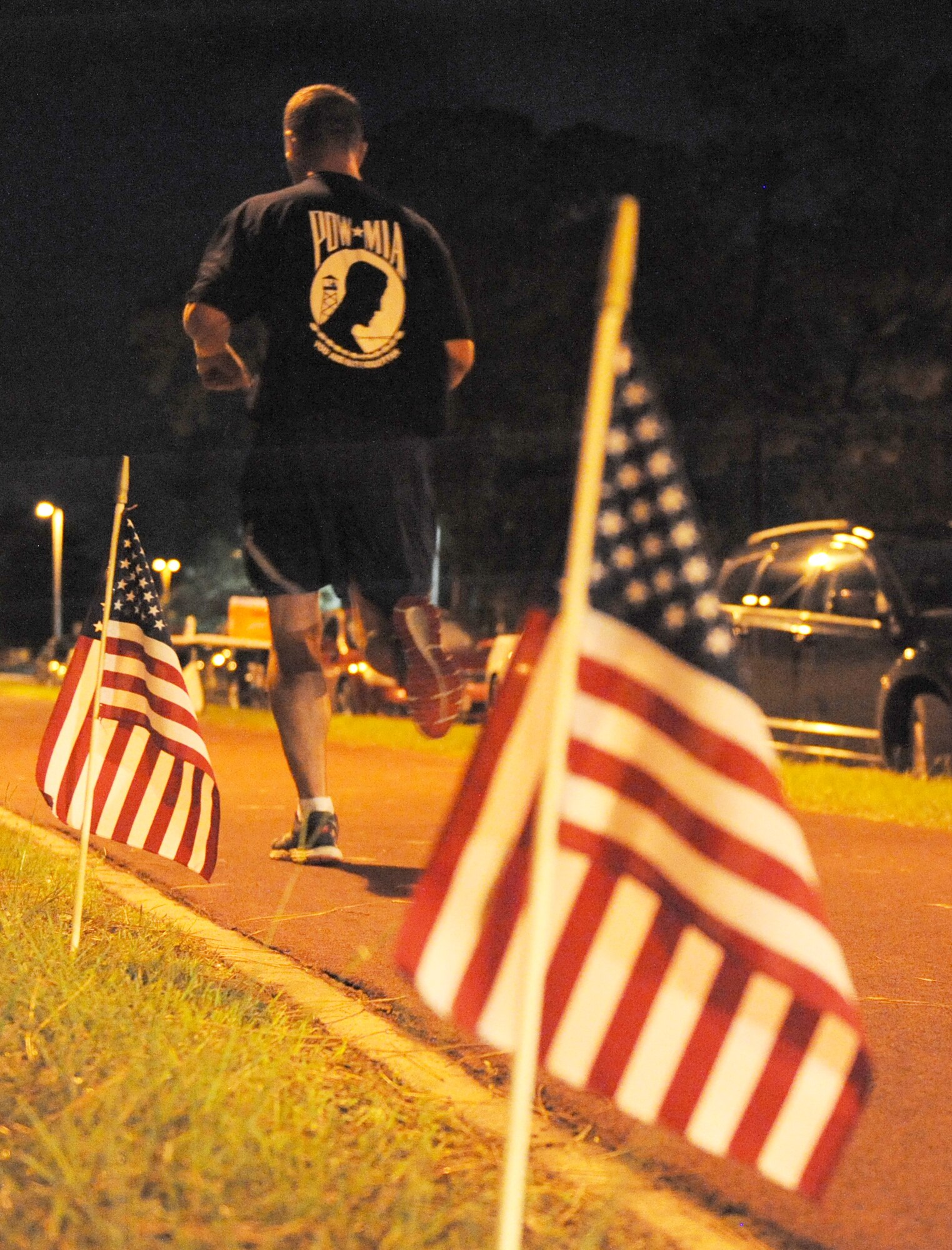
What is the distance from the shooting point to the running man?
20.0ft

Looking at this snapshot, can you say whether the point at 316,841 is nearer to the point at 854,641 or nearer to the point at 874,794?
the point at 874,794

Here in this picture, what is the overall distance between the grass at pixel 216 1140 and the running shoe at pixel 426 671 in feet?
5.40

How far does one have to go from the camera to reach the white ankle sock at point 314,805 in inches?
259

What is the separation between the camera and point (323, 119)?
6344 millimetres

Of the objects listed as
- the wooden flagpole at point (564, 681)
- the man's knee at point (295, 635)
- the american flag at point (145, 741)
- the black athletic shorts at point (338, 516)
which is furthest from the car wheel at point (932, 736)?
the wooden flagpole at point (564, 681)

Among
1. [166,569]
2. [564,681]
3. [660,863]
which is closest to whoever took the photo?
[564,681]

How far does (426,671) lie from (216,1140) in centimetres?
283

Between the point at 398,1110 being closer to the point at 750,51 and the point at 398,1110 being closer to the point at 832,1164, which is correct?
the point at 832,1164

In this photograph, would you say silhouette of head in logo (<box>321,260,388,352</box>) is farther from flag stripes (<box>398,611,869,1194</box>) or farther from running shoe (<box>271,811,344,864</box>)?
flag stripes (<box>398,611,869,1194</box>)

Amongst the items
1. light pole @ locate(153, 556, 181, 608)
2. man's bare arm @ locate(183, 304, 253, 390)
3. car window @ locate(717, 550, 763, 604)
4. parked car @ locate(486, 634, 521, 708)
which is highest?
man's bare arm @ locate(183, 304, 253, 390)

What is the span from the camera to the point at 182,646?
113 ft

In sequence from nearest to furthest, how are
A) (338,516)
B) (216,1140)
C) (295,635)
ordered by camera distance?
(216,1140) → (338,516) → (295,635)

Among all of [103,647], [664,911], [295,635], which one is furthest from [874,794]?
[664,911]

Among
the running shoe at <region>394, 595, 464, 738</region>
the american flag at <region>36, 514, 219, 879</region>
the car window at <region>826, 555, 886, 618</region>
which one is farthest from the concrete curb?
the car window at <region>826, 555, 886, 618</region>
